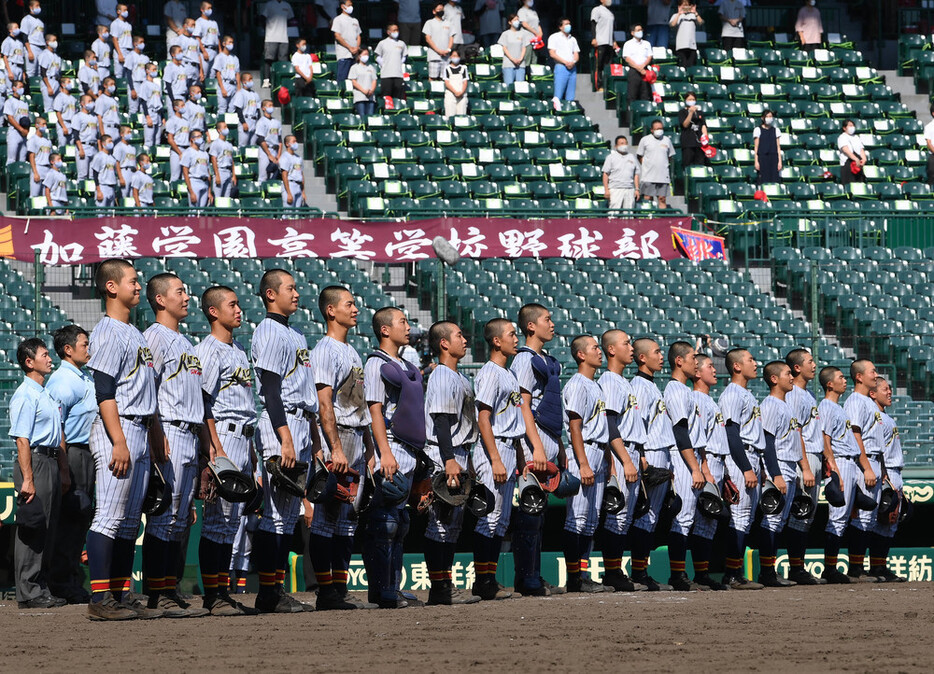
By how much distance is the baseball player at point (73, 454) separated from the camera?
395 inches

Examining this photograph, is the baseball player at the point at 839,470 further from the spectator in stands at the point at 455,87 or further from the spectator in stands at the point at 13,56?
the spectator in stands at the point at 13,56

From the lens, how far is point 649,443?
1127 cm

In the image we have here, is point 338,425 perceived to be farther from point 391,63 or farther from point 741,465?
point 391,63

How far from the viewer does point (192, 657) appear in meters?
6.65

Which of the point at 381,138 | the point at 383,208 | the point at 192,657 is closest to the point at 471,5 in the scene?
the point at 381,138

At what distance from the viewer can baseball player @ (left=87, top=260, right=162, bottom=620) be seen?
8000 millimetres

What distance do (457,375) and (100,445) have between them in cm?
229

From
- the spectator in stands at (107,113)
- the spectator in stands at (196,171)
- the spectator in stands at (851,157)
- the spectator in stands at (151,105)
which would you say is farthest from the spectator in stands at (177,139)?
the spectator in stands at (851,157)

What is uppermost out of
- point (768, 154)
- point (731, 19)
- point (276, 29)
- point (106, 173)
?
point (731, 19)

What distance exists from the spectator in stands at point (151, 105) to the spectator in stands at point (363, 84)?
287cm

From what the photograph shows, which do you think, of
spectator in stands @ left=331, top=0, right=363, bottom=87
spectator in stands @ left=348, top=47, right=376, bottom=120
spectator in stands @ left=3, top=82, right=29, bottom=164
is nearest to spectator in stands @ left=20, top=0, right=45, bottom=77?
spectator in stands @ left=3, top=82, right=29, bottom=164

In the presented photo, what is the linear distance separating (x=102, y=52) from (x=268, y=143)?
10.5 ft

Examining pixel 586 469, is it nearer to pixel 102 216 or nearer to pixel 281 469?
pixel 281 469

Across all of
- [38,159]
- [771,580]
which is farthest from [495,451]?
[38,159]
